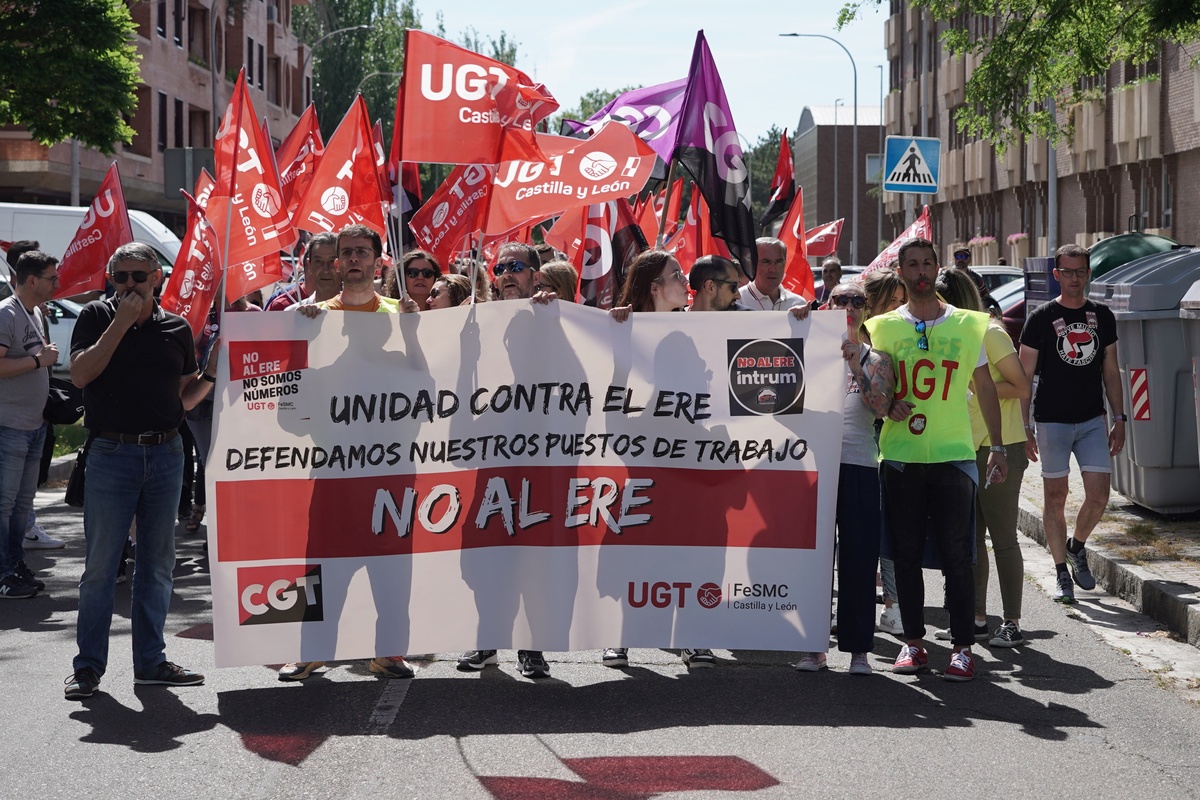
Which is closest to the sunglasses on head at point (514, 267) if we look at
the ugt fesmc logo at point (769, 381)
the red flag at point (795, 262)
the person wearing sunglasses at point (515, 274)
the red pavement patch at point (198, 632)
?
the person wearing sunglasses at point (515, 274)

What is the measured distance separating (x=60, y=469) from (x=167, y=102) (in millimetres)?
31946

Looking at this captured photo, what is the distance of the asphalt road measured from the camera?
5.36 m

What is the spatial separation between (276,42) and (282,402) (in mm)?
54915

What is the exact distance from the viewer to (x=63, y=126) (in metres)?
21.8

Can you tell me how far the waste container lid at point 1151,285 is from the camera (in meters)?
10.5

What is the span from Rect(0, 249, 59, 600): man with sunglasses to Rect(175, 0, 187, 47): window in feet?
127

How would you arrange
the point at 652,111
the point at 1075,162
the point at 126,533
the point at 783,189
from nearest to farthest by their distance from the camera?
the point at 126,533 < the point at 652,111 < the point at 783,189 < the point at 1075,162

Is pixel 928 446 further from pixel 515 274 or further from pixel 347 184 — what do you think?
pixel 347 184

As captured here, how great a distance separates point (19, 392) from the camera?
30.3 ft

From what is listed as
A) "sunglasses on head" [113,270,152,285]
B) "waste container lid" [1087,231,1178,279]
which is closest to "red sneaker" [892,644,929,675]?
"sunglasses on head" [113,270,152,285]

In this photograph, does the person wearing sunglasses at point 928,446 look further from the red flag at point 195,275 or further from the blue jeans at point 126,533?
the red flag at point 195,275

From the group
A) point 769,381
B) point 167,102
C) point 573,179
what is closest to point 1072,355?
point 769,381

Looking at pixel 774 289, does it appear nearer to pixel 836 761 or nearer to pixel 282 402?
pixel 282 402

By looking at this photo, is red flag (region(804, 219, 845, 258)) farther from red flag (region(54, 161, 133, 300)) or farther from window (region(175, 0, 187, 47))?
window (region(175, 0, 187, 47))
